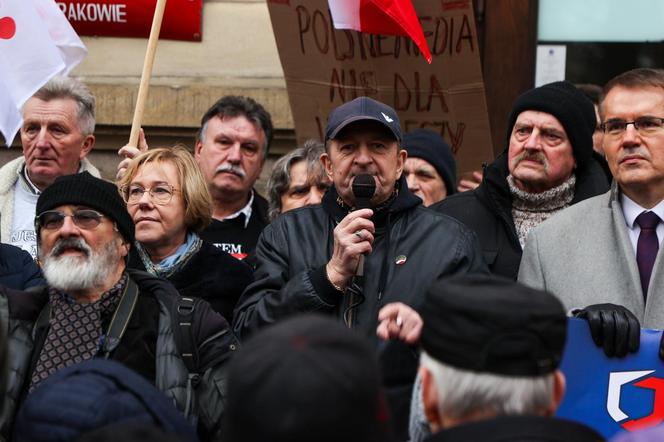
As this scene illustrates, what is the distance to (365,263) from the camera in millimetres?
4312

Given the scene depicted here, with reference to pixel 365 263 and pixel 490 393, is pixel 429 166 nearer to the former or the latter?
pixel 365 263

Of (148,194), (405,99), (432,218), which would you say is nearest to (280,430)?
(432,218)

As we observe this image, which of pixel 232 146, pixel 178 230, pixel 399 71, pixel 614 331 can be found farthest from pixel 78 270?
pixel 399 71

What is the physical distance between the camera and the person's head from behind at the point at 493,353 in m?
2.53

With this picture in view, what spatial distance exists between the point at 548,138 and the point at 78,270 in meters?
2.05

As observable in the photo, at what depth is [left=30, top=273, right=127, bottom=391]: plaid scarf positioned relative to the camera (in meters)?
4.07

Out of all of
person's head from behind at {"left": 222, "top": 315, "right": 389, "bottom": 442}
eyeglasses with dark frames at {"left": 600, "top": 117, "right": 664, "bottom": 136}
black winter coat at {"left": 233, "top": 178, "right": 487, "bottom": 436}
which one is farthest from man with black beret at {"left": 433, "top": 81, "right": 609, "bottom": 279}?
person's head from behind at {"left": 222, "top": 315, "right": 389, "bottom": 442}

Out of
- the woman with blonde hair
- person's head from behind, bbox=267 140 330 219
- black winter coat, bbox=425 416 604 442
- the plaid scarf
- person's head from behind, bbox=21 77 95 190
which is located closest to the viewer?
black winter coat, bbox=425 416 604 442

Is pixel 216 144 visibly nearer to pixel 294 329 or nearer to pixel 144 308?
pixel 144 308

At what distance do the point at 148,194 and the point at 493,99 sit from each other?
3.26m

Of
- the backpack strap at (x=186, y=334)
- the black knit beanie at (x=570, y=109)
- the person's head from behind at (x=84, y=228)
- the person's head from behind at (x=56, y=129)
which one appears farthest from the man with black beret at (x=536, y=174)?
the person's head from behind at (x=56, y=129)

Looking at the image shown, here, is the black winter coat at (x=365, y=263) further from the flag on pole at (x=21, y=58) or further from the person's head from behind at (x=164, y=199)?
the flag on pole at (x=21, y=58)

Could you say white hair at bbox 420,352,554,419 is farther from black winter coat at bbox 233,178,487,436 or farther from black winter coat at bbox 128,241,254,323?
black winter coat at bbox 128,241,254,323

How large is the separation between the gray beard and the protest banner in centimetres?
160
